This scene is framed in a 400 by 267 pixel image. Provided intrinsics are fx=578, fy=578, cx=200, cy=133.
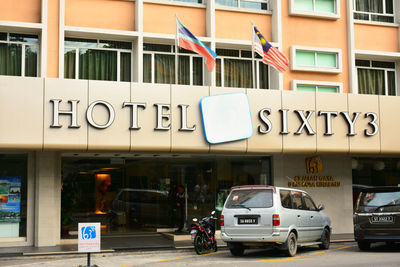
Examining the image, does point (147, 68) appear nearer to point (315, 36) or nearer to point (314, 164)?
point (315, 36)

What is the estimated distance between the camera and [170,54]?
2141cm

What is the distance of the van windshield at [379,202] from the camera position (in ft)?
51.6

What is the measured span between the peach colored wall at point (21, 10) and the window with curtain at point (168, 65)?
395cm

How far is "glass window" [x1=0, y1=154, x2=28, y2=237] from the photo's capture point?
1875cm

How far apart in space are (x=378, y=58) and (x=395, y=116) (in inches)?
142

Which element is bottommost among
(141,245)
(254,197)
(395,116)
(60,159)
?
(141,245)

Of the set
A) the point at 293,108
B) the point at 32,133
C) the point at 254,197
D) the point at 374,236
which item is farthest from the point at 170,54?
the point at 374,236

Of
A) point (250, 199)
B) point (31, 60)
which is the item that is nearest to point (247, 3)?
point (31, 60)

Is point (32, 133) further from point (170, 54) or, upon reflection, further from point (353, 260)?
point (353, 260)

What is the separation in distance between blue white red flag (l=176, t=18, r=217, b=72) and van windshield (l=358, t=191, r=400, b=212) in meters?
6.74

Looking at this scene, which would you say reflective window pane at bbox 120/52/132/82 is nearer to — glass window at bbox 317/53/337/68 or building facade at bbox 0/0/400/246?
building facade at bbox 0/0/400/246

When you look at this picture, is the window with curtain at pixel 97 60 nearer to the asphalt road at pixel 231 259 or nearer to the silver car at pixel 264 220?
the asphalt road at pixel 231 259

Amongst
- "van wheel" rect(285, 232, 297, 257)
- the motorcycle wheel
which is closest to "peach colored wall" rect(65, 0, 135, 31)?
the motorcycle wheel

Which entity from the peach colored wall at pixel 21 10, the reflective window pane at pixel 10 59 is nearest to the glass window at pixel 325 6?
the peach colored wall at pixel 21 10
